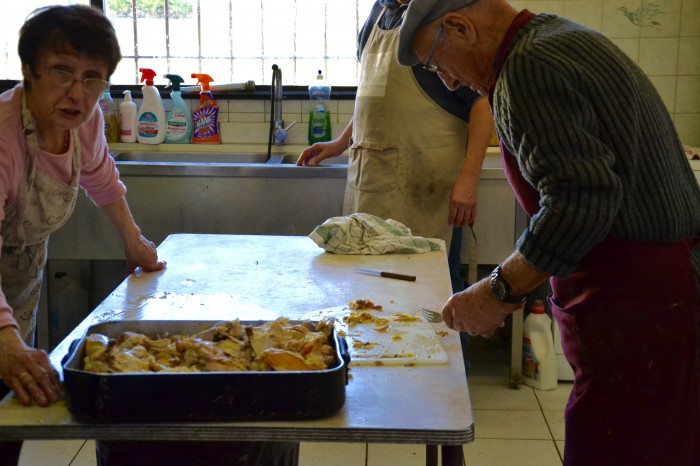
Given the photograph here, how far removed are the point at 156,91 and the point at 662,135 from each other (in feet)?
8.97

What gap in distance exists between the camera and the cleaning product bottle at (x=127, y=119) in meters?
3.79

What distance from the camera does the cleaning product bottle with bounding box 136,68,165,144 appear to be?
3777mm

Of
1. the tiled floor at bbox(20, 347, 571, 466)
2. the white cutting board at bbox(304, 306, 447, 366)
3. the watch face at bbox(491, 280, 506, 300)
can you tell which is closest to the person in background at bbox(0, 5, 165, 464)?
the white cutting board at bbox(304, 306, 447, 366)

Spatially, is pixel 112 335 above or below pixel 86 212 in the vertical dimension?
above

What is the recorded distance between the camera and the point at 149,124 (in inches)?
149

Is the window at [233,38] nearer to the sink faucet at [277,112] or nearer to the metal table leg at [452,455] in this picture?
the sink faucet at [277,112]

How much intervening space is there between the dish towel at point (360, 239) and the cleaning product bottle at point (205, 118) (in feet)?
5.41

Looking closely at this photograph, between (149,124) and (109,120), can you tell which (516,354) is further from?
(109,120)

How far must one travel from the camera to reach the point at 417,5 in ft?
5.03

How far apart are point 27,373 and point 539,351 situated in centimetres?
246

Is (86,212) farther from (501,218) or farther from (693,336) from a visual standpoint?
(693,336)

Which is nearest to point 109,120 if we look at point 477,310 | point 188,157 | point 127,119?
point 127,119

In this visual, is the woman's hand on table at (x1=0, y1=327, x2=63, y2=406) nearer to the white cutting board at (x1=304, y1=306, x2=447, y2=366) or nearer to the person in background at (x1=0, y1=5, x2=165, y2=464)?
the person in background at (x1=0, y1=5, x2=165, y2=464)

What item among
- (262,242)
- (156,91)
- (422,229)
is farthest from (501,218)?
(156,91)
